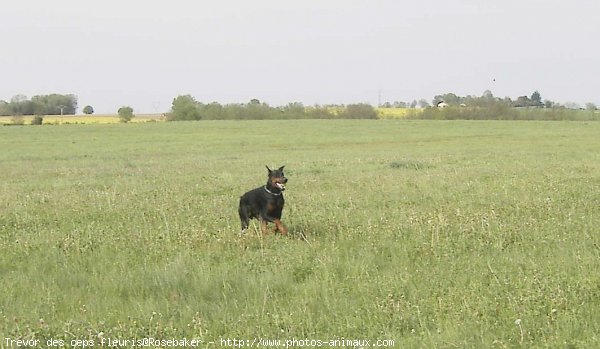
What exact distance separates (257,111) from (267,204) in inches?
3635

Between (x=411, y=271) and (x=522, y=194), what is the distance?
6255 mm

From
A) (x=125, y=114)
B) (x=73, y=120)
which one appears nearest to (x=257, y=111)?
(x=125, y=114)

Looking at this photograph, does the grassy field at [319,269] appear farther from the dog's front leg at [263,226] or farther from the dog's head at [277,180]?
the dog's head at [277,180]

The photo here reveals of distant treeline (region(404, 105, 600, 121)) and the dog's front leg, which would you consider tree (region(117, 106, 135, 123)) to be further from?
the dog's front leg

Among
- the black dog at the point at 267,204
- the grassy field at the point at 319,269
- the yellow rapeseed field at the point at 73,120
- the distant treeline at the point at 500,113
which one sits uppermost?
the distant treeline at the point at 500,113

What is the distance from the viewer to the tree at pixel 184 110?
330ft

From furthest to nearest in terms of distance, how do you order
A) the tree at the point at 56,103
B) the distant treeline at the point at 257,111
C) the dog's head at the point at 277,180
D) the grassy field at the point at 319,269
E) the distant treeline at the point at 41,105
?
the tree at the point at 56,103 < the distant treeline at the point at 41,105 < the distant treeline at the point at 257,111 < the dog's head at the point at 277,180 < the grassy field at the point at 319,269

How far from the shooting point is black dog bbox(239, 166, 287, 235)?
7977 mm

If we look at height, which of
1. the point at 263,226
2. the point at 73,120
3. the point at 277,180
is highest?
the point at 73,120

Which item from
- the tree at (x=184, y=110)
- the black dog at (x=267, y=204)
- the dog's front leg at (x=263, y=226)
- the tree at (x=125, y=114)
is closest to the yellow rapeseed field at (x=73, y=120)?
the tree at (x=125, y=114)

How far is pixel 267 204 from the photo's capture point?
26.2ft

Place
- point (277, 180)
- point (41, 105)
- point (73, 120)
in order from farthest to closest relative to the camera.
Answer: point (41, 105) → point (73, 120) → point (277, 180)

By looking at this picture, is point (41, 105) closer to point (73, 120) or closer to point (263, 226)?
point (73, 120)

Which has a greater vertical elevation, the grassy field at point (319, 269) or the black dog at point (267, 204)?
the black dog at point (267, 204)
